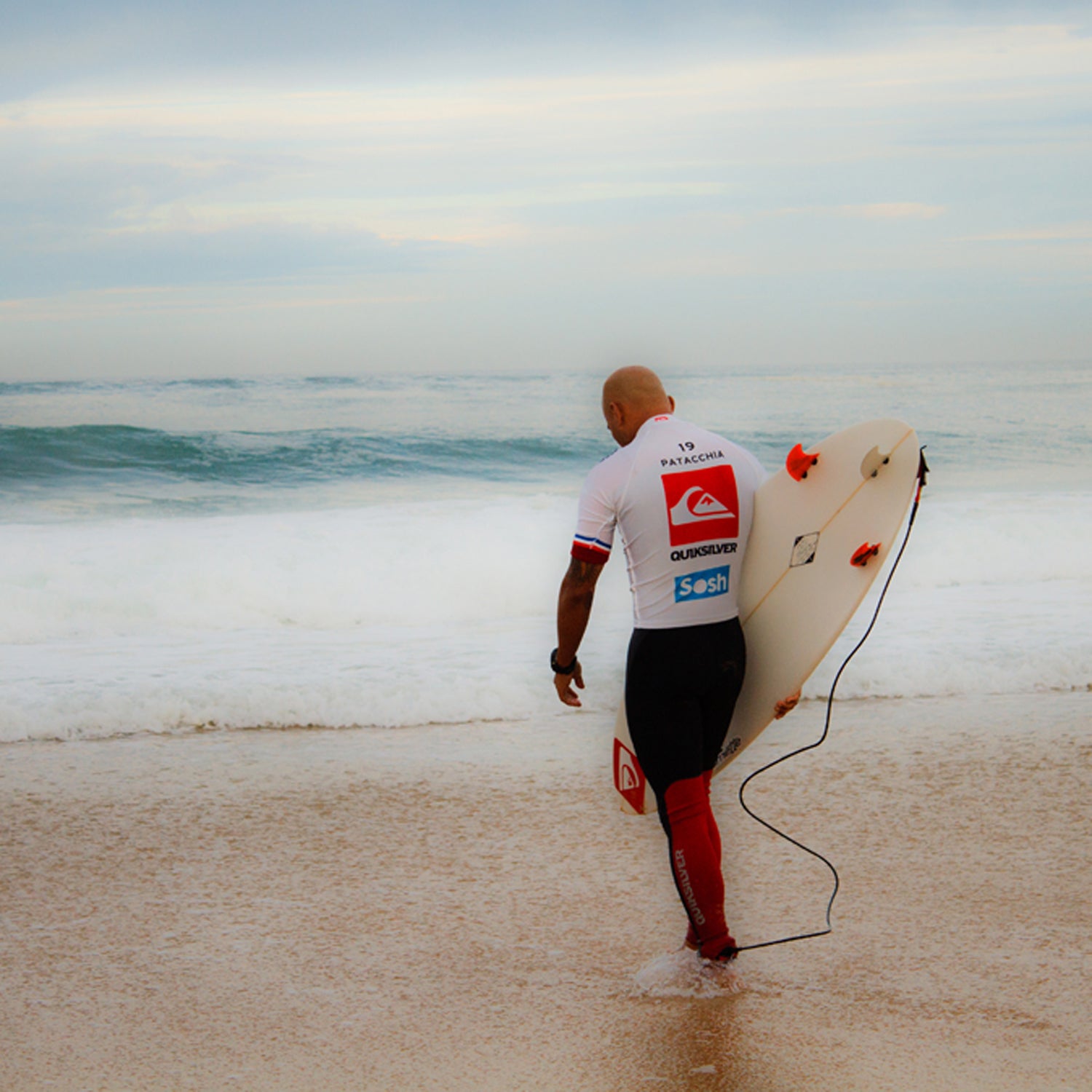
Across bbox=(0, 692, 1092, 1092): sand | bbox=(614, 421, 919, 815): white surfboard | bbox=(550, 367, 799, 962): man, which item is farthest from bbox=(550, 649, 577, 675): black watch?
bbox=(0, 692, 1092, 1092): sand

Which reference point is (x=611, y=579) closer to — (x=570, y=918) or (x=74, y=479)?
(x=570, y=918)

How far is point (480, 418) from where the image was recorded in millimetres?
22703

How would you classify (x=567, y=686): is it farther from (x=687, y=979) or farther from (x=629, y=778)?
(x=687, y=979)

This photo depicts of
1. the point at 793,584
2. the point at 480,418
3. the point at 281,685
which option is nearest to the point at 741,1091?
the point at 793,584

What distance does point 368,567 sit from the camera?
9398 millimetres

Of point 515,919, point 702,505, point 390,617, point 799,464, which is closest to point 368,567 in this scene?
point 390,617

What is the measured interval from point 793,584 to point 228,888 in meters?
1.92

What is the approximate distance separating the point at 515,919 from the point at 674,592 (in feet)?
3.62

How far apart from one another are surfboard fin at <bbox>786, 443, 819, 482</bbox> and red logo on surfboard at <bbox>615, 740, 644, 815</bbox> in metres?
0.86

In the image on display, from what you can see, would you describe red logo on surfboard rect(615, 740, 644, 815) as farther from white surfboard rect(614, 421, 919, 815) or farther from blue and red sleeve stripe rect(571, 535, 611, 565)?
blue and red sleeve stripe rect(571, 535, 611, 565)

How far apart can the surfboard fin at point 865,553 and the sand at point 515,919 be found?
1.00 m

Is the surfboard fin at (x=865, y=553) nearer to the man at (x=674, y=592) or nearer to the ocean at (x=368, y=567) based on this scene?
the man at (x=674, y=592)

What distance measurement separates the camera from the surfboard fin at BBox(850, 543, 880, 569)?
2848 mm

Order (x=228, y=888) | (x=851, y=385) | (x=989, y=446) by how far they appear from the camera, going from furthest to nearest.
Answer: (x=851, y=385)
(x=989, y=446)
(x=228, y=888)
